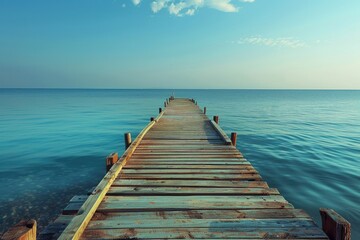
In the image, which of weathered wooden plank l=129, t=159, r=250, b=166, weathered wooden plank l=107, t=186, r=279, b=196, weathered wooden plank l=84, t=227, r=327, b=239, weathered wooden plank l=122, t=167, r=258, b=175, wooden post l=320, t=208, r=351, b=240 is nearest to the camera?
wooden post l=320, t=208, r=351, b=240

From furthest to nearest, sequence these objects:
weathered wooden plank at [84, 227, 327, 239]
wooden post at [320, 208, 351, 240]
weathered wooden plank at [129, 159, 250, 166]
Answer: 1. weathered wooden plank at [129, 159, 250, 166]
2. weathered wooden plank at [84, 227, 327, 239]
3. wooden post at [320, 208, 351, 240]

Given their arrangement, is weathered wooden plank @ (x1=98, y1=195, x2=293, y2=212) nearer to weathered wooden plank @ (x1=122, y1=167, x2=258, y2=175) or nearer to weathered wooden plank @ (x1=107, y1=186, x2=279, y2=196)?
weathered wooden plank @ (x1=107, y1=186, x2=279, y2=196)

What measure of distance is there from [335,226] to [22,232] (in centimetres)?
358

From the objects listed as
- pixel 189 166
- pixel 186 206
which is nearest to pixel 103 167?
pixel 189 166

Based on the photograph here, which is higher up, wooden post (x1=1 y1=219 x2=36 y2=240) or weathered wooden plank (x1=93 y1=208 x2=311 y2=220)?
wooden post (x1=1 y1=219 x2=36 y2=240)

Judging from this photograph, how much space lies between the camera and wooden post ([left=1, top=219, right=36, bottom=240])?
80.9 inches

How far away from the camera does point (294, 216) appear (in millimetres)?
3562

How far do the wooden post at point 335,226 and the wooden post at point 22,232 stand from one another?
3.52m

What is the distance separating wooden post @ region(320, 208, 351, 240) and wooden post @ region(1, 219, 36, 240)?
3.52m

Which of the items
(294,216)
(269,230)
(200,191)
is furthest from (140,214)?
(294,216)

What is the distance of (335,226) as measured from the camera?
2852 millimetres

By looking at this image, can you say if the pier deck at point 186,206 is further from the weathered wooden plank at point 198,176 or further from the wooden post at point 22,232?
the wooden post at point 22,232

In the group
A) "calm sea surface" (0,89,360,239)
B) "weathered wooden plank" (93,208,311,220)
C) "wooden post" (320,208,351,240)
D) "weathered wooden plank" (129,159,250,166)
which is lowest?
"calm sea surface" (0,89,360,239)

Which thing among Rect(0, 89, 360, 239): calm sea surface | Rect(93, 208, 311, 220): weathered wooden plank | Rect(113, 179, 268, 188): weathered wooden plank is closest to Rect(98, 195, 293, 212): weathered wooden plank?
Rect(93, 208, 311, 220): weathered wooden plank
